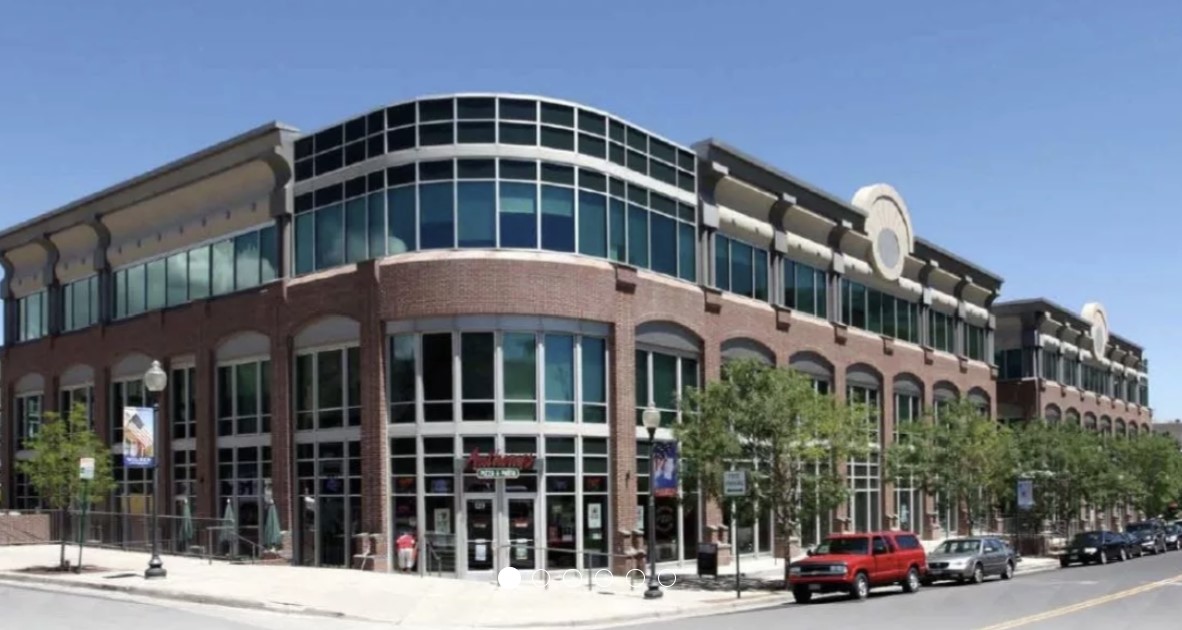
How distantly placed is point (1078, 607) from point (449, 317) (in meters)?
17.5

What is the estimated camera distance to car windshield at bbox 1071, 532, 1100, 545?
52.8 m

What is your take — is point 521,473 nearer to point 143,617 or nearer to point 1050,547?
point 143,617

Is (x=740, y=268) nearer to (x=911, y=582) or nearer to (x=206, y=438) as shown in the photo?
(x=911, y=582)

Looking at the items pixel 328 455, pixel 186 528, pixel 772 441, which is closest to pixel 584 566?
pixel 772 441

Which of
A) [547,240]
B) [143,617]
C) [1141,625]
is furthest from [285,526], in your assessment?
[1141,625]

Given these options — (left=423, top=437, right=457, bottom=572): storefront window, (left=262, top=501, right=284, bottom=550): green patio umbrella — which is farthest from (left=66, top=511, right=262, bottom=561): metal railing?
(left=423, top=437, right=457, bottom=572): storefront window

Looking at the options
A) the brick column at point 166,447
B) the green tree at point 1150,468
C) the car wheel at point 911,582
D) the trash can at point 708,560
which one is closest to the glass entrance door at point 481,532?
the trash can at point 708,560

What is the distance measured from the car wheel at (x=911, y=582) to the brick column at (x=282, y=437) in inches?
706

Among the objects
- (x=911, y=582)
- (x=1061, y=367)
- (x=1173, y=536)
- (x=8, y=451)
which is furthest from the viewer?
(x=1061, y=367)

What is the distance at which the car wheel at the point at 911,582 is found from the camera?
113 feet

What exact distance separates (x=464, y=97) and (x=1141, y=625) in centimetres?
2198

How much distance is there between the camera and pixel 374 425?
3628 cm

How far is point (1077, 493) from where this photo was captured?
6250 cm

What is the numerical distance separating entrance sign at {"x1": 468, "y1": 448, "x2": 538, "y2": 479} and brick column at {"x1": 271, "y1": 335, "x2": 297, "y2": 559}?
733cm
